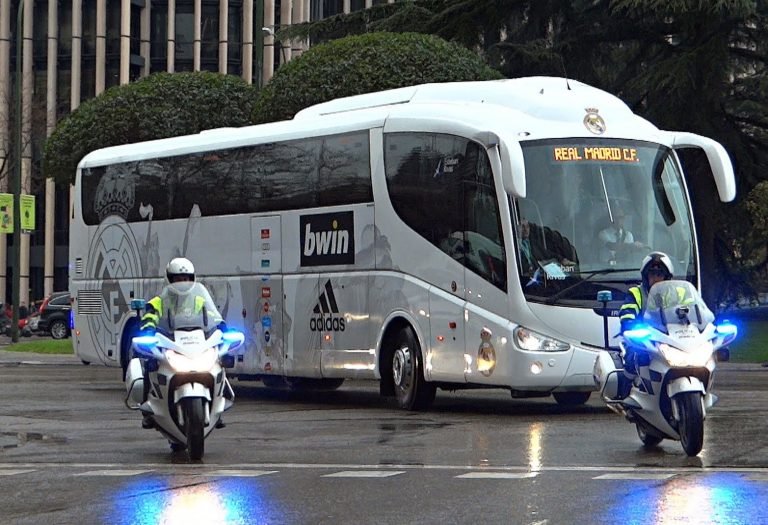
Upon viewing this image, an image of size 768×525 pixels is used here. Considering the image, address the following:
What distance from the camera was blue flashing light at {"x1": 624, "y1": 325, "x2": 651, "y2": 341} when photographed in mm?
12766

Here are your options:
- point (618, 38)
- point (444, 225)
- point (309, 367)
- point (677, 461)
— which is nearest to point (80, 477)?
point (677, 461)

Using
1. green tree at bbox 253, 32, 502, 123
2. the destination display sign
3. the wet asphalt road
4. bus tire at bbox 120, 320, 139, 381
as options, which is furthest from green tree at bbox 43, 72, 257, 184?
the destination display sign

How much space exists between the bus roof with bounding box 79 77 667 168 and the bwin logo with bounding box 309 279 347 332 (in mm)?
2007

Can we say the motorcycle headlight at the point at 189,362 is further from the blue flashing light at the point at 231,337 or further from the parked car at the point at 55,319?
the parked car at the point at 55,319

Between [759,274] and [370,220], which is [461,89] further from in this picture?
[759,274]

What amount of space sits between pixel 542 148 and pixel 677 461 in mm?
6327

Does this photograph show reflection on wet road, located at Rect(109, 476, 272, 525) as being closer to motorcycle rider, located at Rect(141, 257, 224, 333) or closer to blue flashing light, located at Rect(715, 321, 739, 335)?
motorcycle rider, located at Rect(141, 257, 224, 333)

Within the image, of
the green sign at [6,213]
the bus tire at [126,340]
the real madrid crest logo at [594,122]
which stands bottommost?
the bus tire at [126,340]

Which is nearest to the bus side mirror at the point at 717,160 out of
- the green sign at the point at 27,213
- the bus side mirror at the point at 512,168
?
the bus side mirror at the point at 512,168

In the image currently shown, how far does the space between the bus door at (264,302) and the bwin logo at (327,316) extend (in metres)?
0.77

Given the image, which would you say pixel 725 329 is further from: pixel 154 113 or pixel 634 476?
pixel 154 113

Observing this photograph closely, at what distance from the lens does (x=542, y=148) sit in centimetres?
1795

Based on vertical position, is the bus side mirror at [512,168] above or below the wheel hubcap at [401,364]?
above

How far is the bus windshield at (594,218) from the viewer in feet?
57.1
